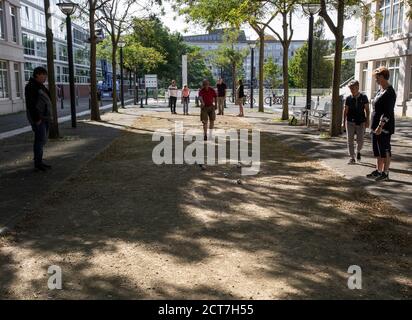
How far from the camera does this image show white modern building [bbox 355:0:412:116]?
2411cm

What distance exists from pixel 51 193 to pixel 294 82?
7169 cm

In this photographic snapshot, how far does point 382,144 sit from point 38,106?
6.58m

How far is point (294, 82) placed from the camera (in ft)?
248

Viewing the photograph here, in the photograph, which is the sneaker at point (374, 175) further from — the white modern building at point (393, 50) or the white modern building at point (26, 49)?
the white modern building at point (393, 50)

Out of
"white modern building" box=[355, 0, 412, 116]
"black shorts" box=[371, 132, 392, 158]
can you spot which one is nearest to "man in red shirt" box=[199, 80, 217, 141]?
"black shorts" box=[371, 132, 392, 158]

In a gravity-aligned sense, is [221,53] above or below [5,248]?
above

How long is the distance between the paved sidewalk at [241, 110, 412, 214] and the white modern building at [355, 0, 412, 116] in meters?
7.31

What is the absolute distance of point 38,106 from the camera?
8953 mm

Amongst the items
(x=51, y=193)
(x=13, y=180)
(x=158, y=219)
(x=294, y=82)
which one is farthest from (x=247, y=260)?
(x=294, y=82)

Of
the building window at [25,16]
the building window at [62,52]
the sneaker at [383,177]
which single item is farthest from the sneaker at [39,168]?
the building window at [62,52]

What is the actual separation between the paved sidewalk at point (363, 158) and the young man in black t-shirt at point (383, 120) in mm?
456

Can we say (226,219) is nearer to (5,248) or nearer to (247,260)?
(247,260)

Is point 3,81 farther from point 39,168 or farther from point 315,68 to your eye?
point 315,68
